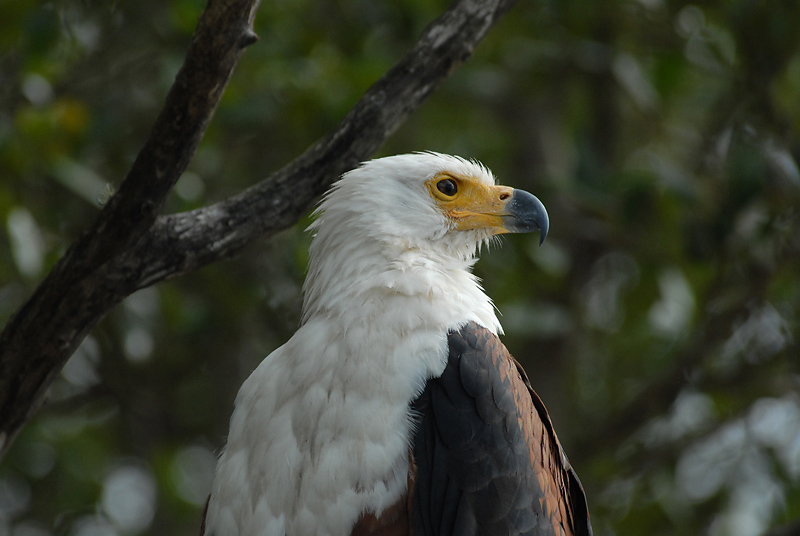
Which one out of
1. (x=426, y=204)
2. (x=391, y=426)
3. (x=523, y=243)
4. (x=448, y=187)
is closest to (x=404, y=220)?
(x=426, y=204)

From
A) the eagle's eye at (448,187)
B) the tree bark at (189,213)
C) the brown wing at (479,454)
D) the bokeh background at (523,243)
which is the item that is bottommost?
the brown wing at (479,454)

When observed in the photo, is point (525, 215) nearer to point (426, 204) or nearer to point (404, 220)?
point (426, 204)

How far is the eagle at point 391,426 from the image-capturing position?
316 cm

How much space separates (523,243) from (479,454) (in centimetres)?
299

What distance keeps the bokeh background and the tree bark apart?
165cm

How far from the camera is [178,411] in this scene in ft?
24.1

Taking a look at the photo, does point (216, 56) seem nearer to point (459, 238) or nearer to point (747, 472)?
point (459, 238)

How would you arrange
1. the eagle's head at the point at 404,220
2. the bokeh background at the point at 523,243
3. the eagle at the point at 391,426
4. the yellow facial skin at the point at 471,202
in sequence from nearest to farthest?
1. the eagle at the point at 391,426
2. the eagle's head at the point at 404,220
3. the yellow facial skin at the point at 471,202
4. the bokeh background at the point at 523,243

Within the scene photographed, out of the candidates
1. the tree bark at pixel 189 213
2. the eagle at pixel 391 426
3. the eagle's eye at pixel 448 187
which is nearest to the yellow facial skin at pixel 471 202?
the eagle's eye at pixel 448 187

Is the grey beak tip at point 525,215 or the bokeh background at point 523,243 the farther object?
the bokeh background at point 523,243

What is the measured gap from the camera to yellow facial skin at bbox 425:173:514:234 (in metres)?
4.14

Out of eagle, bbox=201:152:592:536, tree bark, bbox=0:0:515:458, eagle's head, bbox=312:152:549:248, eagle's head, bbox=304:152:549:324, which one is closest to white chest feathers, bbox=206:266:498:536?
eagle, bbox=201:152:592:536

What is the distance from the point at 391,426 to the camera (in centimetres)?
321

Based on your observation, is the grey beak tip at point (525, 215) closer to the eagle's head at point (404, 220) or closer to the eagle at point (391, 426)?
the eagle's head at point (404, 220)
